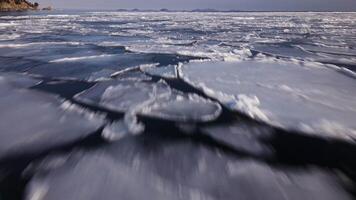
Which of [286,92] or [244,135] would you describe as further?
[286,92]

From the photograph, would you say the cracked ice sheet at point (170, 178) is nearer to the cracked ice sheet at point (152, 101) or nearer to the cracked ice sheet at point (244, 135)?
the cracked ice sheet at point (244, 135)

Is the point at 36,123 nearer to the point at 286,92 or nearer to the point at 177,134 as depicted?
the point at 177,134

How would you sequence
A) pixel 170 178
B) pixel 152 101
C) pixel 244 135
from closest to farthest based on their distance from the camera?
pixel 170 178, pixel 244 135, pixel 152 101

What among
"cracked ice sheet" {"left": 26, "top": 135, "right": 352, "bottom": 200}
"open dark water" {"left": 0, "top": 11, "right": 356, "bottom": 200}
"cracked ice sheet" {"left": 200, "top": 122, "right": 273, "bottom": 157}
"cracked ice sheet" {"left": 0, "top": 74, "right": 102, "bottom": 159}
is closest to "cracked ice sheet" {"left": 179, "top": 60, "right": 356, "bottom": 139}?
"open dark water" {"left": 0, "top": 11, "right": 356, "bottom": 200}

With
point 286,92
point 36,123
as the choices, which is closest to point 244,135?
point 286,92

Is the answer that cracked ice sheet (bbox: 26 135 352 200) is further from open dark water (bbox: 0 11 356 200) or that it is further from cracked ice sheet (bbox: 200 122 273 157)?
cracked ice sheet (bbox: 200 122 273 157)

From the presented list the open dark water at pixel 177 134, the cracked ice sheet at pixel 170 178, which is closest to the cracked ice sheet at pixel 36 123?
the open dark water at pixel 177 134

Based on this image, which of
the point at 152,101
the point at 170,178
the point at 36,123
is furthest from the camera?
the point at 152,101
